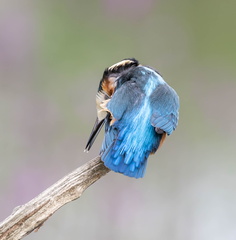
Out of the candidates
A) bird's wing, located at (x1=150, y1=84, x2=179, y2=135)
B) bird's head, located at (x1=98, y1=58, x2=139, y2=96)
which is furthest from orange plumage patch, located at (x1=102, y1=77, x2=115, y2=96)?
bird's wing, located at (x1=150, y1=84, x2=179, y2=135)

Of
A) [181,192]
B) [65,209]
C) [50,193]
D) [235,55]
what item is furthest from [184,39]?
[50,193]

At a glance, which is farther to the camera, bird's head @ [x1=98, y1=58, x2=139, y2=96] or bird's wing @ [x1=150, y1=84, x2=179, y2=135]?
bird's head @ [x1=98, y1=58, x2=139, y2=96]

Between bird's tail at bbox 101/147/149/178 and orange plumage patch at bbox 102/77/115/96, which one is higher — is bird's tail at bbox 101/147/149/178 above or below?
below

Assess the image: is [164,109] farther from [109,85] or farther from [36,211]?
[36,211]

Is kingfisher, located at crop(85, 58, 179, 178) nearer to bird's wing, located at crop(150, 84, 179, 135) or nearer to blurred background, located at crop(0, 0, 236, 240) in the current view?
bird's wing, located at crop(150, 84, 179, 135)

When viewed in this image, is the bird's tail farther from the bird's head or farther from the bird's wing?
the bird's head

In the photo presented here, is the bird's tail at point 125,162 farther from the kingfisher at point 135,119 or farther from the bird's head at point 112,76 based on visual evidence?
the bird's head at point 112,76

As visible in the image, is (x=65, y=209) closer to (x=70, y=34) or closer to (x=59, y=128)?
(x=59, y=128)

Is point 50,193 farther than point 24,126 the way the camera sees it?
No
